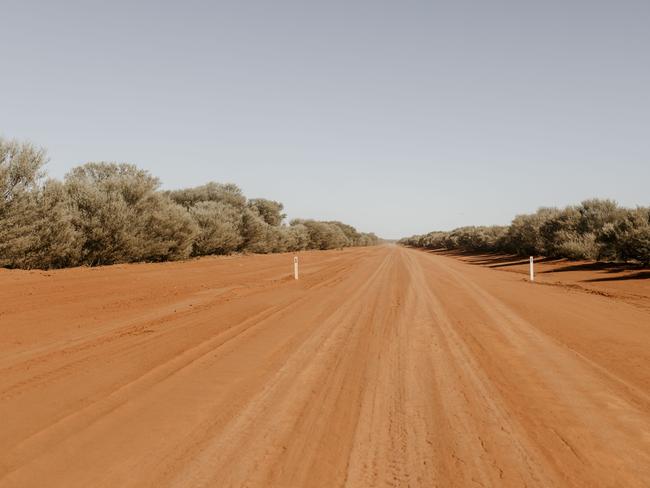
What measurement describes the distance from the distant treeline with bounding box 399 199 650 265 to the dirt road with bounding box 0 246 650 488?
15032mm

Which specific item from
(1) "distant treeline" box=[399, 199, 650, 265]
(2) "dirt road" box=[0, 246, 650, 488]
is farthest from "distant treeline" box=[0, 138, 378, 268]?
(1) "distant treeline" box=[399, 199, 650, 265]

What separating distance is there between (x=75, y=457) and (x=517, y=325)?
306 inches

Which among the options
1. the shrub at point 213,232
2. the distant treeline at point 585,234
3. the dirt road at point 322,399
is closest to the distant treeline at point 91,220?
the shrub at point 213,232

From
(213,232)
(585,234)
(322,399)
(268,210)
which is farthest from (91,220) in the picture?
(268,210)

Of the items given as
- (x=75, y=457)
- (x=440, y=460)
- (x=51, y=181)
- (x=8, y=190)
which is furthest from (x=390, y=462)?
(x=51, y=181)

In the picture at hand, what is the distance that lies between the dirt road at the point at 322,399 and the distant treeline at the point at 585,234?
15032 millimetres

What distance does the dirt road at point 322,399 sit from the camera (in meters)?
3.06

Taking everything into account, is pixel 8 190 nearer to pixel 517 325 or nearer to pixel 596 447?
pixel 517 325

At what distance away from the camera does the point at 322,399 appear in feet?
14.6

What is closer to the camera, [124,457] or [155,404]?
[124,457]

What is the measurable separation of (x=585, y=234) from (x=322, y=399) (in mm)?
30489

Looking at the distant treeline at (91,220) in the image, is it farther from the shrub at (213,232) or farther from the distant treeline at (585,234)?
the distant treeline at (585,234)

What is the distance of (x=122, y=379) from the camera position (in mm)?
5078

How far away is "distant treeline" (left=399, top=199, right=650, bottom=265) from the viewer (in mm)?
21833
